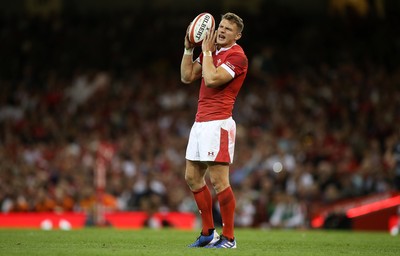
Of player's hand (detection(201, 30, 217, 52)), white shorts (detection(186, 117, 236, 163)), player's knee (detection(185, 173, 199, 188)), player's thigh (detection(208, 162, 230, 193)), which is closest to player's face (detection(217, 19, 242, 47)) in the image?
player's hand (detection(201, 30, 217, 52))

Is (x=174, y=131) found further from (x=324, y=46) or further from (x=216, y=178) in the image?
(x=216, y=178)

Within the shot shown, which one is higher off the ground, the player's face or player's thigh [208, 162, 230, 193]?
the player's face

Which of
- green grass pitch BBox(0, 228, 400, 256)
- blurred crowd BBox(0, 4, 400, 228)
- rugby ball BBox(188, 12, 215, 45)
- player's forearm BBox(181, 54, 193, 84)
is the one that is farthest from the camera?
blurred crowd BBox(0, 4, 400, 228)

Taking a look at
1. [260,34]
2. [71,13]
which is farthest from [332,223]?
[71,13]

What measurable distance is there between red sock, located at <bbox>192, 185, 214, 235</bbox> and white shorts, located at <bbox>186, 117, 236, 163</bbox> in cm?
43

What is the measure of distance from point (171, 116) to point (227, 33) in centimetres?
1372

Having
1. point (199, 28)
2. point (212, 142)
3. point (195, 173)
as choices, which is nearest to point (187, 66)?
point (199, 28)

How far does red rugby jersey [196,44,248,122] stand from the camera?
909 centimetres

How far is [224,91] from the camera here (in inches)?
362

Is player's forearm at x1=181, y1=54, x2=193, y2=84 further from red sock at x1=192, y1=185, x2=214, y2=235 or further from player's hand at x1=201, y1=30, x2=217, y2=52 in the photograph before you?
red sock at x1=192, y1=185, x2=214, y2=235

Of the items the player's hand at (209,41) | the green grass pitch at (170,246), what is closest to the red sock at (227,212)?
the green grass pitch at (170,246)

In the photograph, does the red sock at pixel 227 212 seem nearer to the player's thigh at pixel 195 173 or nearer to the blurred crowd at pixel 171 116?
the player's thigh at pixel 195 173

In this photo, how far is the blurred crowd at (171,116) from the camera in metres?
19.1

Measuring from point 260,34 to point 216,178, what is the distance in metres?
16.0
